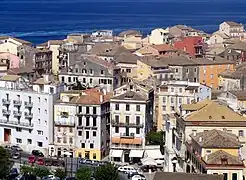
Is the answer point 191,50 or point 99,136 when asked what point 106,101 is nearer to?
point 99,136

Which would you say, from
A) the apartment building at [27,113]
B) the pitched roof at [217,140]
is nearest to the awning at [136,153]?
the apartment building at [27,113]

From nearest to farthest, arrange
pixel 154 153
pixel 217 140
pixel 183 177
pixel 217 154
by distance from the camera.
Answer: pixel 183 177 → pixel 217 154 → pixel 217 140 → pixel 154 153

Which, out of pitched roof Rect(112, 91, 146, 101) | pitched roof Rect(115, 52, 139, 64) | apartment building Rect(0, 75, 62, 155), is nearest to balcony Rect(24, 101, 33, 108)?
apartment building Rect(0, 75, 62, 155)

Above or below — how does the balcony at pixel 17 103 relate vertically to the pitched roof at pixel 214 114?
above

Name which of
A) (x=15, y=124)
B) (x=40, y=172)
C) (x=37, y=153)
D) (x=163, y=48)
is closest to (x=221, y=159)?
(x=40, y=172)

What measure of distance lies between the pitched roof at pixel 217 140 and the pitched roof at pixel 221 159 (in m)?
0.37

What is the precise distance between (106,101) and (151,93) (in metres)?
2.50

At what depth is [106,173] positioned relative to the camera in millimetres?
31000

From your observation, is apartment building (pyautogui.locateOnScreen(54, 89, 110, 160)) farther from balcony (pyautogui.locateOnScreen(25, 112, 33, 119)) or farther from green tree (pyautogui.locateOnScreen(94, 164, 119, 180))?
green tree (pyautogui.locateOnScreen(94, 164, 119, 180))

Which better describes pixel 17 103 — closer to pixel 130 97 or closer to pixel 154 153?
pixel 130 97

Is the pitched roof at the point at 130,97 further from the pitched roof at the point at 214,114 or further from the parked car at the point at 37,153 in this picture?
the pitched roof at the point at 214,114

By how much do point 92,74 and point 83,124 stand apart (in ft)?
27.7

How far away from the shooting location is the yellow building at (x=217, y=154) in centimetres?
2766

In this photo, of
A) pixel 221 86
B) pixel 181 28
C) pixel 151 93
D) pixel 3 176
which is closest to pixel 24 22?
pixel 181 28
